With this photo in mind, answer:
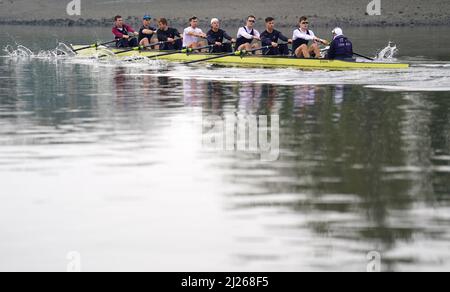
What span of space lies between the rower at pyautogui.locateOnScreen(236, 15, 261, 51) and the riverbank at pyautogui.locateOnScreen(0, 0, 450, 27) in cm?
4385

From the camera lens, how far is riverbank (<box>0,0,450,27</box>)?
3017 inches

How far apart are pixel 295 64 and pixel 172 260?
67.1 feet

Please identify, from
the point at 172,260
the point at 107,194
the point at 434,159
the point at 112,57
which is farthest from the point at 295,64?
the point at 172,260

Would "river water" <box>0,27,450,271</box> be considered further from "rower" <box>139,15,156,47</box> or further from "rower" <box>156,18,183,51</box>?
"rower" <box>139,15,156,47</box>

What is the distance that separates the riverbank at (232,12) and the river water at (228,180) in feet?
175

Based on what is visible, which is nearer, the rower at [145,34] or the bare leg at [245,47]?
the bare leg at [245,47]

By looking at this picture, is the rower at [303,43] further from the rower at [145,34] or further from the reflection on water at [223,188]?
the reflection on water at [223,188]

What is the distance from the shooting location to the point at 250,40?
3281 cm

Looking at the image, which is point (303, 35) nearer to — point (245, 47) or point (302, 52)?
point (302, 52)

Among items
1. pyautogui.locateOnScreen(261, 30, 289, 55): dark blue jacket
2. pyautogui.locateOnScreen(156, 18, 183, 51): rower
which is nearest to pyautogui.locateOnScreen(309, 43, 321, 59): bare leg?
pyautogui.locateOnScreen(261, 30, 289, 55): dark blue jacket

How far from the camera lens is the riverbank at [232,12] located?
76625 millimetres

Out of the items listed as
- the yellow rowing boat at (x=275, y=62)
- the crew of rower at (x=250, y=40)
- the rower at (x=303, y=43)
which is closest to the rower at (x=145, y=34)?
the crew of rower at (x=250, y=40)

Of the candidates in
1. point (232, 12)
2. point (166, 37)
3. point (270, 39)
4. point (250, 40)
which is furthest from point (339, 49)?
point (232, 12)
